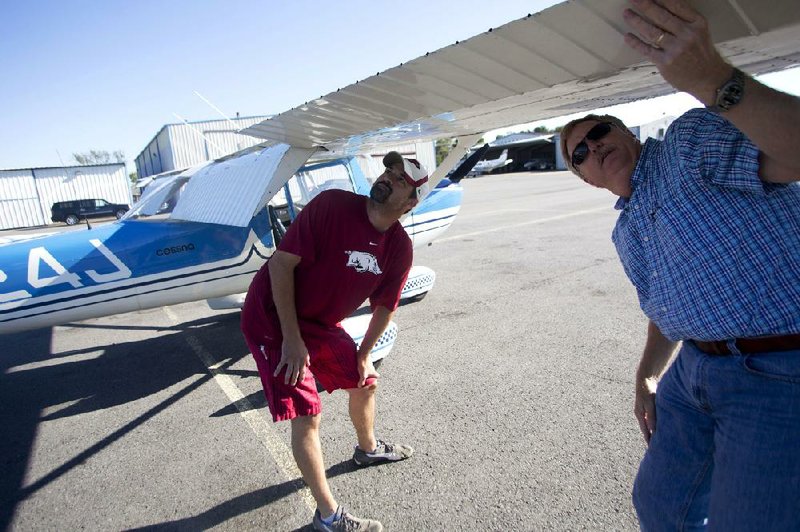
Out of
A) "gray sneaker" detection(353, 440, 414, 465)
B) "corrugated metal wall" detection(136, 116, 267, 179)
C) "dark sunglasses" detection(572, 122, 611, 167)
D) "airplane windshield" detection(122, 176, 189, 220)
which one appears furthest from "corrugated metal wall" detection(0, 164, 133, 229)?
"dark sunglasses" detection(572, 122, 611, 167)

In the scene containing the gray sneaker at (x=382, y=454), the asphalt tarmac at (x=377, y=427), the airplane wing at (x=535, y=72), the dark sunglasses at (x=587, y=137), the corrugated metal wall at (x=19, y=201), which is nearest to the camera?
the airplane wing at (x=535, y=72)

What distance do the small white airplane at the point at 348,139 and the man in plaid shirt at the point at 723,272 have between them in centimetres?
39

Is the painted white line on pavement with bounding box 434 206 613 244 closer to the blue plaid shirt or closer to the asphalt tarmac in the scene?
the asphalt tarmac

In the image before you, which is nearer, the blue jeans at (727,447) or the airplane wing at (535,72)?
the blue jeans at (727,447)

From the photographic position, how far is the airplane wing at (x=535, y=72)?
1.29m

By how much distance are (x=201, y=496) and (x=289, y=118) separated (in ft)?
7.59

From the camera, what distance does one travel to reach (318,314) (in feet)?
7.48

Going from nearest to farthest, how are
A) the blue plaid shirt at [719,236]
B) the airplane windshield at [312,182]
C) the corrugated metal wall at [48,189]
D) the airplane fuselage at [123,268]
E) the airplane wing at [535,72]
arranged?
the blue plaid shirt at [719,236], the airplane wing at [535,72], the airplane fuselage at [123,268], the airplane windshield at [312,182], the corrugated metal wall at [48,189]

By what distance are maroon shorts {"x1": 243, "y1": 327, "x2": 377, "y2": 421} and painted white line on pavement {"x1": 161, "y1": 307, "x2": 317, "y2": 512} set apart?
0.62 meters

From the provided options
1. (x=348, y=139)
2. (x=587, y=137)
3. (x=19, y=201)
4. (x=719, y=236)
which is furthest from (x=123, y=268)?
(x=19, y=201)

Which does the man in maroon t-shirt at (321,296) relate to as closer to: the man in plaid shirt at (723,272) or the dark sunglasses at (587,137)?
the dark sunglasses at (587,137)

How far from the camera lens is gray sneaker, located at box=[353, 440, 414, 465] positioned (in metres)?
2.64

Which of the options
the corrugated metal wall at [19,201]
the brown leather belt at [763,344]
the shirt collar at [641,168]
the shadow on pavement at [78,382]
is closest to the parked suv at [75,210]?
the corrugated metal wall at [19,201]

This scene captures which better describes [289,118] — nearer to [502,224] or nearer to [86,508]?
[86,508]
